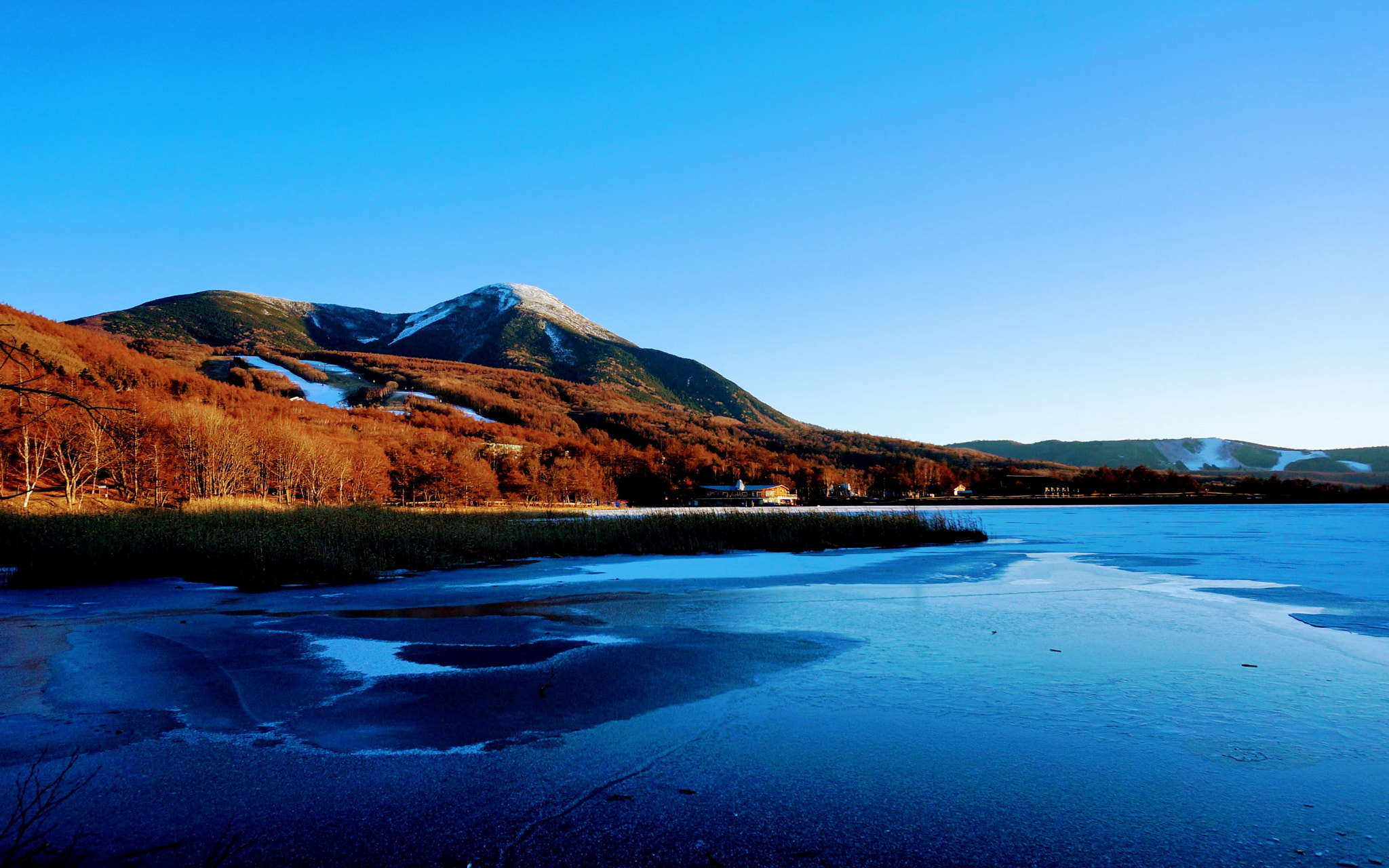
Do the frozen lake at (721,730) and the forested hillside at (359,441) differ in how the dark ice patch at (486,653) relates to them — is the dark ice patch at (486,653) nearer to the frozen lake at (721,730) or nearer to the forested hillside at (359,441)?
the frozen lake at (721,730)

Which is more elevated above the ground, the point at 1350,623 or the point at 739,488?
the point at 739,488

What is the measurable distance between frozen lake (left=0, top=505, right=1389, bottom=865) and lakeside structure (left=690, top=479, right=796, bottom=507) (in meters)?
95.9

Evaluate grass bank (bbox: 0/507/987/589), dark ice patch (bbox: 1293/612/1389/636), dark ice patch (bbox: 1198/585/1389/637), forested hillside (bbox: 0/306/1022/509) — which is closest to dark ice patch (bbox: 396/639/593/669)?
forested hillside (bbox: 0/306/1022/509)

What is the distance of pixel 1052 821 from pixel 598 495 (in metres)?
97.7

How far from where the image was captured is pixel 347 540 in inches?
804

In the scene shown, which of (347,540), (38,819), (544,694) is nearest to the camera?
(38,819)

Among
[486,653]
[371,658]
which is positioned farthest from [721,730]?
[371,658]

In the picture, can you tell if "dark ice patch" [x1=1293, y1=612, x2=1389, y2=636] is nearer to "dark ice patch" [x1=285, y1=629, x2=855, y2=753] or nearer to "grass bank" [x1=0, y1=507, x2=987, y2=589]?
"dark ice patch" [x1=285, y1=629, x2=855, y2=753]

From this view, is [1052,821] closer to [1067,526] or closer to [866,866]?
[866,866]

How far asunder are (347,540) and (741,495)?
3985 inches

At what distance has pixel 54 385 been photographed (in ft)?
156

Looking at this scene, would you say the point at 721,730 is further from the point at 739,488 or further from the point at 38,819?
the point at 739,488

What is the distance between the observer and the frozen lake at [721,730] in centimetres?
375

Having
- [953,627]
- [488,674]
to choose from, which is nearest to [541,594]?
[488,674]
